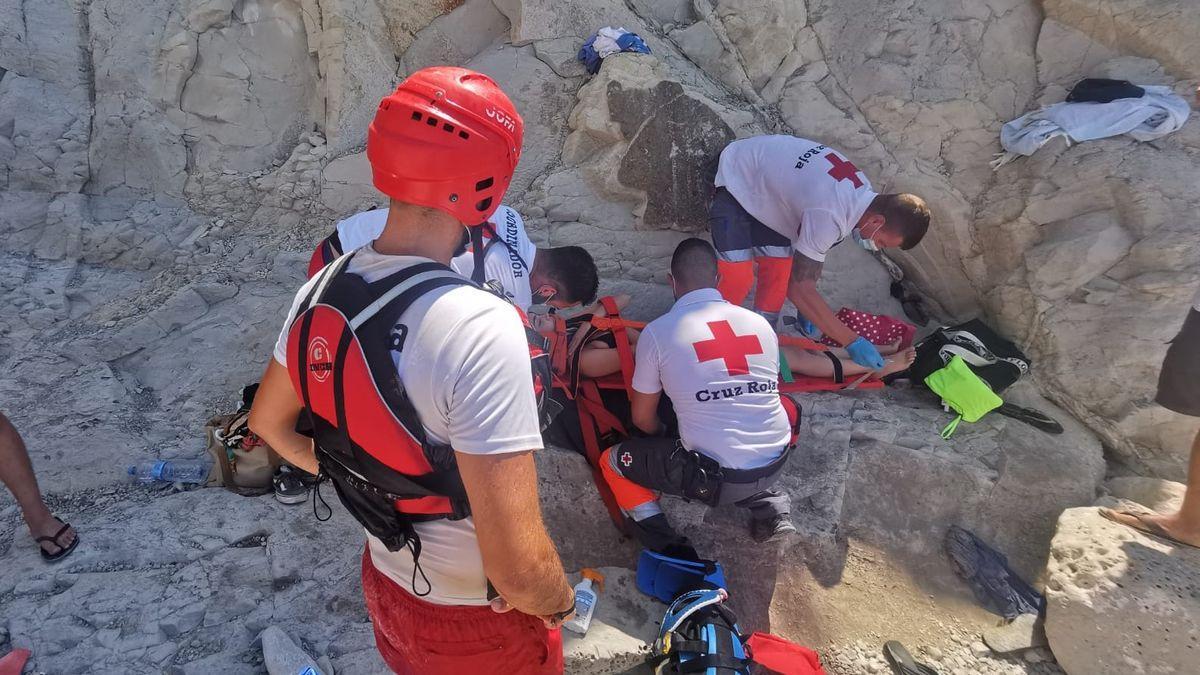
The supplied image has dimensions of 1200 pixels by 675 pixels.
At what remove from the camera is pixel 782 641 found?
221 cm

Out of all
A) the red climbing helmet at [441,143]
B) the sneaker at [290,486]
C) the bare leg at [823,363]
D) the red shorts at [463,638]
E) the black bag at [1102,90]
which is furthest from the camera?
the black bag at [1102,90]

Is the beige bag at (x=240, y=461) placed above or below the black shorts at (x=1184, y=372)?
below

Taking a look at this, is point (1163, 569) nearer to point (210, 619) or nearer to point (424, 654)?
point (424, 654)

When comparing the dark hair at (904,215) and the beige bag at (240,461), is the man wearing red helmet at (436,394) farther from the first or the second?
the dark hair at (904,215)

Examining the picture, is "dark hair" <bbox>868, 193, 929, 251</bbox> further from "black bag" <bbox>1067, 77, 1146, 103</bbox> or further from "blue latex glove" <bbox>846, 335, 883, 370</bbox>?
"black bag" <bbox>1067, 77, 1146, 103</bbox>

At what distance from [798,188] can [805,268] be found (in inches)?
15.7

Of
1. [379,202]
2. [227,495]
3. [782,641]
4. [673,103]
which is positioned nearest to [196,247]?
[379,202]

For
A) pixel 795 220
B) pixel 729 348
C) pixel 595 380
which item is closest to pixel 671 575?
pixel 729 348

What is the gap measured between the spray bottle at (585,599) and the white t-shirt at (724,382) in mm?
608

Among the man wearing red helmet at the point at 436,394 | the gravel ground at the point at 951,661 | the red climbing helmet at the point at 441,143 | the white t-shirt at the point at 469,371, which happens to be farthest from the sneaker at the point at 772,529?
the red climbing helmet at the point at 441,143

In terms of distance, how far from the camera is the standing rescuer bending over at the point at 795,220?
3.18 meters

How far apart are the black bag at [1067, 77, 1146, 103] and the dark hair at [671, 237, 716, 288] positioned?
2326mm

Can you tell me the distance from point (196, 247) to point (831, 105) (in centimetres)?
402

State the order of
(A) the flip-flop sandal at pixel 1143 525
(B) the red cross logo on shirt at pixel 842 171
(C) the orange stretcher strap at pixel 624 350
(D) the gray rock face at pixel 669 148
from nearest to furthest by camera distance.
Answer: (A) the flip-flop sandal at pixel 1143 525 < (C) the orange stretcher strap at pixel 624 350 < (B) the red cross logo on shirt at pixel 842 171 < (D) the gray rock face at pixel 669 148
